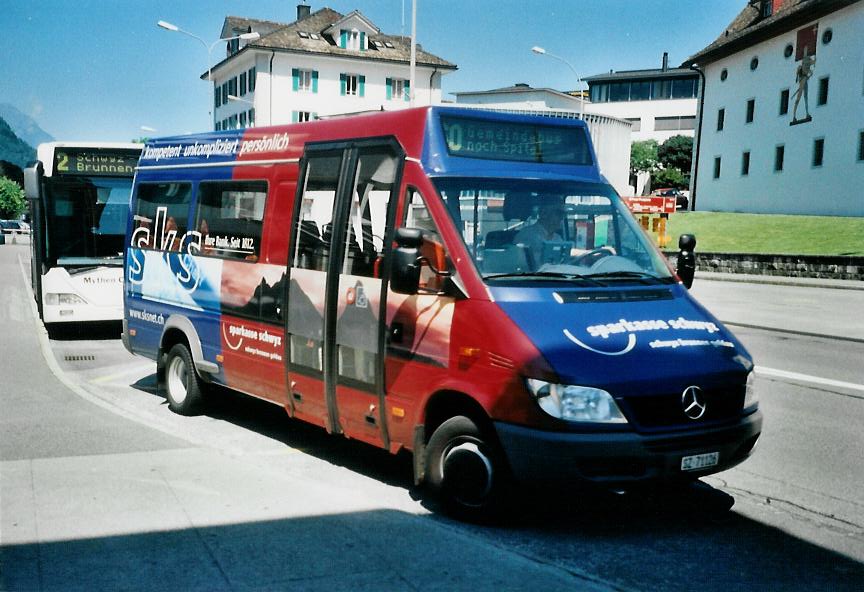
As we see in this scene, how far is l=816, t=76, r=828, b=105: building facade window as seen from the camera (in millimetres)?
44287

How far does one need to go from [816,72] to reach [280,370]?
145 ft

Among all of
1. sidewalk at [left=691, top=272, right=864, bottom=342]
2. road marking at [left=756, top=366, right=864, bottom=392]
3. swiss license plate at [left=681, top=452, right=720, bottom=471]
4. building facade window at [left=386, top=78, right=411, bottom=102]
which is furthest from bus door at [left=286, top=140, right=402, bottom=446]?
building facade window at [left=386, top=78, right=411, bottom=102]

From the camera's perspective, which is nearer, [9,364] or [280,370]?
[280,370]

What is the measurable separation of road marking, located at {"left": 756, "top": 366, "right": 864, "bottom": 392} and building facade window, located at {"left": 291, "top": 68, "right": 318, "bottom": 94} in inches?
2401

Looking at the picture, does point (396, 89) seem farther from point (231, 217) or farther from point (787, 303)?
point (231, 217)

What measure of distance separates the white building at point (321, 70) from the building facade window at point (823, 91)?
31554 mm

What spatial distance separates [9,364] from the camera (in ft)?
40.9

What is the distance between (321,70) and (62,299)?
5783 cm

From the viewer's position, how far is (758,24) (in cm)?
5141

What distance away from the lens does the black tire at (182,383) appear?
910cm

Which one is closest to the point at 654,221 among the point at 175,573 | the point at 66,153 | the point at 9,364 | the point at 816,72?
the point at 816,72

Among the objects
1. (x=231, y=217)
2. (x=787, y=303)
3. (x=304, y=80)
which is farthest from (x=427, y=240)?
(x=304, y=80)

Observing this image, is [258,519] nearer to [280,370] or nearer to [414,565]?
[414,565]

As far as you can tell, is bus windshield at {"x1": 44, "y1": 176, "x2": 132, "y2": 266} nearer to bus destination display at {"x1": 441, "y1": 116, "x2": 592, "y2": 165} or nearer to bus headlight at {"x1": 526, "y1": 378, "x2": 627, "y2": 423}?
bus destination display at {"x1": 441, "y1": 116, "x2": 592, "y2": 165}
